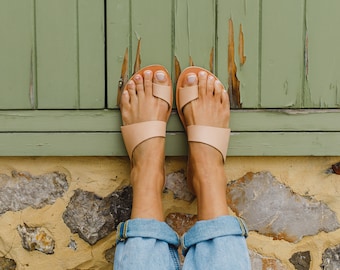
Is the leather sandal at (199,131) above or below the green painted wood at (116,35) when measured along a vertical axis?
below

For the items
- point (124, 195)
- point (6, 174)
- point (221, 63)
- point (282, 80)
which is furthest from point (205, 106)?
point (6, 174)

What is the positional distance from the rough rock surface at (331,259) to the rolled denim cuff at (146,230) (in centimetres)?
48

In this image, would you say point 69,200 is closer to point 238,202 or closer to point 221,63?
point 238,202

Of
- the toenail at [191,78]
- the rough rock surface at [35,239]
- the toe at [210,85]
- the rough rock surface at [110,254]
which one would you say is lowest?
the rough rock surface at [110,254]

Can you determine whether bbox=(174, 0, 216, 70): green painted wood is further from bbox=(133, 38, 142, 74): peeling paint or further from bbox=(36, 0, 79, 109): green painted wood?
bbox=(36, 0, 79, 109): green painted wood

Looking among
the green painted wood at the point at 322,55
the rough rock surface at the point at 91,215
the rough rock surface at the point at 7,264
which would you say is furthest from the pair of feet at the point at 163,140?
the rough rock surface at the point at 7,264

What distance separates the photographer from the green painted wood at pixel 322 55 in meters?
1.59

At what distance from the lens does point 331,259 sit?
5.40 ft

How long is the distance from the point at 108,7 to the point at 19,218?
0.71 m

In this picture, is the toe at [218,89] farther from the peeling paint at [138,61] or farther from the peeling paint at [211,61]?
the peeling paint at [138,61]

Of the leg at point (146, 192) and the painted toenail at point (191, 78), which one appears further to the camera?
the painted toenail at point (191, 78)

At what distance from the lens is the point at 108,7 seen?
1587mm

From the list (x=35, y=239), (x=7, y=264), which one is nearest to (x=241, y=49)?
(x=35, y=239)

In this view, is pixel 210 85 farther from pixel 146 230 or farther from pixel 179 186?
pixel 146 230
